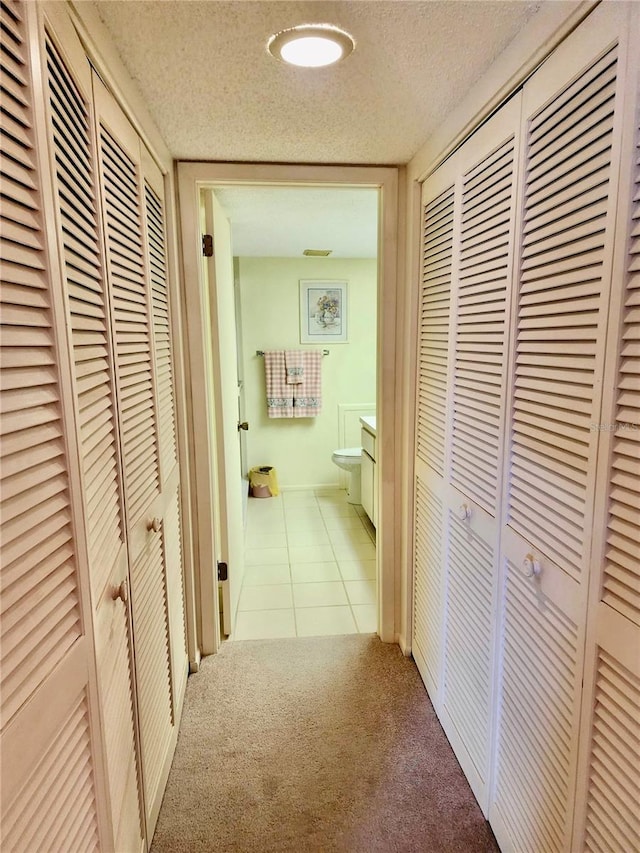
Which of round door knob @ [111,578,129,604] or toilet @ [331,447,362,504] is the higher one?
round door knob @ [111,578,129,604]

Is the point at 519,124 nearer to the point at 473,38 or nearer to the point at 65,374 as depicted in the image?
the point at 473,38

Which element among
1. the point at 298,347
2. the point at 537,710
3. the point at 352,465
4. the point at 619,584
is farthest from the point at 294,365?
the point at 619,584

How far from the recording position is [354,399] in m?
4.54

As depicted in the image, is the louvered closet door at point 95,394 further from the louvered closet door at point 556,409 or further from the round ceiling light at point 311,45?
the louvered closet door at point 556,409

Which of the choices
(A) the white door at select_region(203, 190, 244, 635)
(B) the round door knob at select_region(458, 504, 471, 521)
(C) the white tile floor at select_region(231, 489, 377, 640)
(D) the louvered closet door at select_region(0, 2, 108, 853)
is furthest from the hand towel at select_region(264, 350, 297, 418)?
(D) the louvered closet door at select_region(0, 2, 108, 853)

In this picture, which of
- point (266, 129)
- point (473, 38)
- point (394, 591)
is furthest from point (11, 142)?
point (394, 591)

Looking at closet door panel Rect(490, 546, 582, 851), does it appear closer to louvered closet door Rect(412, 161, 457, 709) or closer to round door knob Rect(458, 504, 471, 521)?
round door knob Rect(458, 504, 471, 521)

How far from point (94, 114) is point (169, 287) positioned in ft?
2.67

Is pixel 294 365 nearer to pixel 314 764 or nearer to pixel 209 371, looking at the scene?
pixel 209 371

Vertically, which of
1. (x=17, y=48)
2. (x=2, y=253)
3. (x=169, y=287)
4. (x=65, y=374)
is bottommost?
(x=65, y=374)

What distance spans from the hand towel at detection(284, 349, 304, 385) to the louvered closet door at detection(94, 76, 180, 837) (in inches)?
104

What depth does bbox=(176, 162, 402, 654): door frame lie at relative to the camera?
6.13 ft

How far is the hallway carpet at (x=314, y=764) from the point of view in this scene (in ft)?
4.52

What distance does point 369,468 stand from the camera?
139 inches
